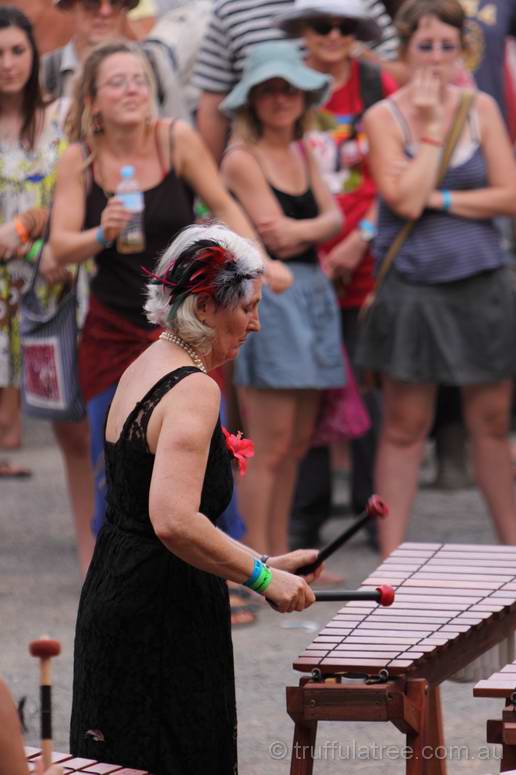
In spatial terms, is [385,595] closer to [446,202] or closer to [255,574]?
[255,574]

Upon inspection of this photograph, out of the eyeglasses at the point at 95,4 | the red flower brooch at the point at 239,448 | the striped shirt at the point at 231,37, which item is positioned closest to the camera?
the red flower brooch at the point at 239,448

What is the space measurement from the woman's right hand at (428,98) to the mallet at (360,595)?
3115 mm

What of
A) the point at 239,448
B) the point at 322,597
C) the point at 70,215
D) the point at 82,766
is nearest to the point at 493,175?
the point at 70,215

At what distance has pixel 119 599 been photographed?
4043mm

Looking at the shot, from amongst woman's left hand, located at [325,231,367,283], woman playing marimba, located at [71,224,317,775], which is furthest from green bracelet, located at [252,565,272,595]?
woman's left hand, located at [325,231,367,283]

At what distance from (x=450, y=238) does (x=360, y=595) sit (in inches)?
122

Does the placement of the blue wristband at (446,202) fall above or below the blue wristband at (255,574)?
above

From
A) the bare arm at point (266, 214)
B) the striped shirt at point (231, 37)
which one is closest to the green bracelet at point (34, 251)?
the bare arm at point (266, 214)

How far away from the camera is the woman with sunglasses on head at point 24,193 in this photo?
7.16 meters

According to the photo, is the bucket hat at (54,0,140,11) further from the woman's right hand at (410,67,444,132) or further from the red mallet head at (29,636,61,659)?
the red mallet head at (29,636,61,659)

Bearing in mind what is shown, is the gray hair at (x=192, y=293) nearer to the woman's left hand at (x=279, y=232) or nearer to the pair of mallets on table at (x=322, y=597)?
the pair of mallets on table at (x=322, y=597)

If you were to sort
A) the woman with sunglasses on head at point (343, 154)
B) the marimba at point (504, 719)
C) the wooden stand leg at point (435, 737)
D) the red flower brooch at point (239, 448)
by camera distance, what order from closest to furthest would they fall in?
the marimba at point (504, 719) < the red flower brooch at point (239, 448) < the wooden stand leg at point (435, 737) < the woman with sunglasses on head at point (343, 154)

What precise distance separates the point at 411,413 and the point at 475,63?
7.53ft

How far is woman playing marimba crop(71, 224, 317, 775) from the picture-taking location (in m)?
3.98
